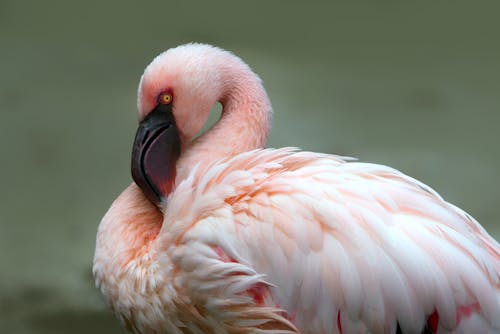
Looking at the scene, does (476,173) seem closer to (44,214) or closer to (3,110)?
(44,214)

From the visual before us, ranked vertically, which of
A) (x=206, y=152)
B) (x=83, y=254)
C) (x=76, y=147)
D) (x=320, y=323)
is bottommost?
(x=83, y=254)

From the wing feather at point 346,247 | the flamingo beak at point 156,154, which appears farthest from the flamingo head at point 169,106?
the wing feather at point 346,247

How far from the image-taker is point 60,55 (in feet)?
18.9

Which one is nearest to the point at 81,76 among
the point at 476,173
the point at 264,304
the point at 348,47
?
the point at 348,47

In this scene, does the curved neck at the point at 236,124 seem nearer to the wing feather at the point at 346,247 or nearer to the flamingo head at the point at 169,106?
the flamingo head at the point at 169,106

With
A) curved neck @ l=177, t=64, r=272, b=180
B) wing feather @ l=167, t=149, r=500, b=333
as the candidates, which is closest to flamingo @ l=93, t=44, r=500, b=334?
wing feather @ l=167, t=149, r=500, b=333

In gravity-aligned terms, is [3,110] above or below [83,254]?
above

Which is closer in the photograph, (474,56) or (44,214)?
(44,214)

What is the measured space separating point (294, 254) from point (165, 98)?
788mm

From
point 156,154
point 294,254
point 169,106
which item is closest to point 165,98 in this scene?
point 169,106

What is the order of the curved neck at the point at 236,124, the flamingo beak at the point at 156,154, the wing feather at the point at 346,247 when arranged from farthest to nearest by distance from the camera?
the curved neck at the point at 236,124 < the flamingo beak at the point at 156,154 < the wing feather at the point at 346,247

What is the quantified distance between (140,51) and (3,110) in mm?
887

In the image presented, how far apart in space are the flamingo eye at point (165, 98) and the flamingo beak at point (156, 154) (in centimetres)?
2

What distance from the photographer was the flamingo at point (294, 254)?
8.36 ft
